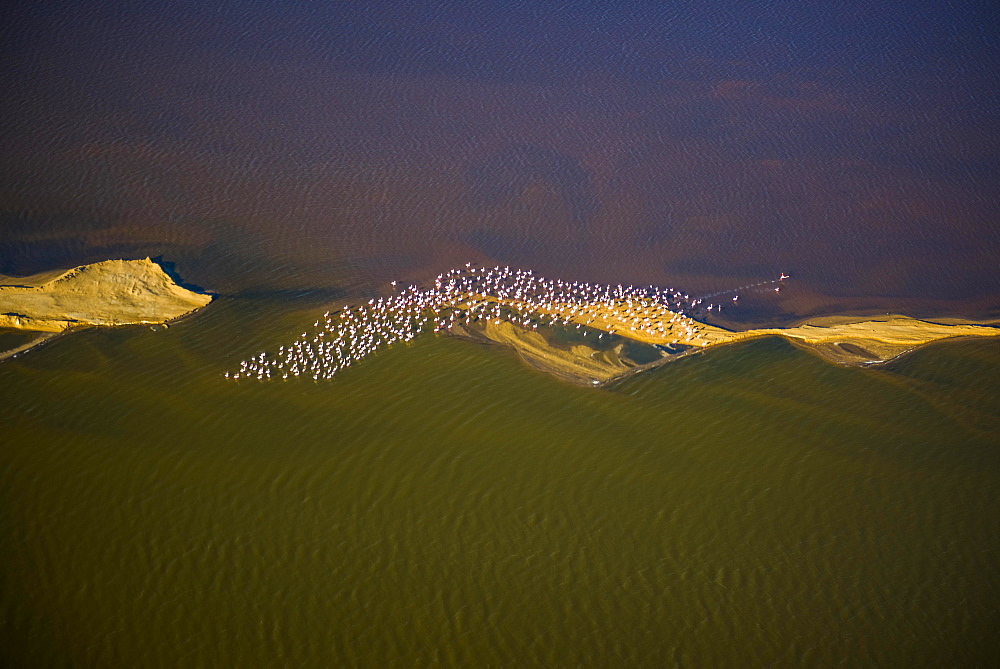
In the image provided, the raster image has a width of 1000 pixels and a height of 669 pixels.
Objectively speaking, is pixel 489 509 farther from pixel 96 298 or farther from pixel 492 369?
pixel 96 298

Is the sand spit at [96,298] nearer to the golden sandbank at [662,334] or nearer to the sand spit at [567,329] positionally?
the sand spit at [567,329]

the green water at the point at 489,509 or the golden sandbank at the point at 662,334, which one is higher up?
the golden sandbank at the point at 662,334

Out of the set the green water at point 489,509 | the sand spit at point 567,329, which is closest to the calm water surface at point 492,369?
the green water at point 489,509

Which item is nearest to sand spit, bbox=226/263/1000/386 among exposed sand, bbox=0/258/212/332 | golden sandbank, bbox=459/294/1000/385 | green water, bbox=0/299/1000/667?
golden sandbank, bbox=459/294/1000/385

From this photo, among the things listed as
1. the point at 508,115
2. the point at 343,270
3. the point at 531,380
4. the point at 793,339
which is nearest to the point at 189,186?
the point at 343,270

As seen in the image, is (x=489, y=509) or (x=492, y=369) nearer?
(x=489, y=509)

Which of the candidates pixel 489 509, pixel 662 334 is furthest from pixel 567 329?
pixel 489 509

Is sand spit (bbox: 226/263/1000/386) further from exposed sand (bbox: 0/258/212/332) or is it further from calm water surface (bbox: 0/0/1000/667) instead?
exposed sand (bbox: 0/258/212/332)
